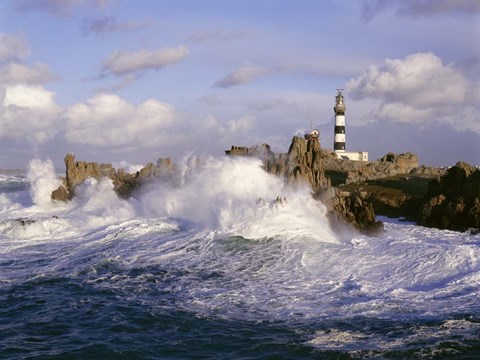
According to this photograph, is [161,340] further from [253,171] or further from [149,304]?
[253,171]

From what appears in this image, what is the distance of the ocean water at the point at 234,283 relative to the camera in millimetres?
11117

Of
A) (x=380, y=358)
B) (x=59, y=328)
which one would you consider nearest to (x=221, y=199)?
(x=59, y=328)

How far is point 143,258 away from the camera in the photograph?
19266 mm

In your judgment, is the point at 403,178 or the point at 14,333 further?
the point at 403,178

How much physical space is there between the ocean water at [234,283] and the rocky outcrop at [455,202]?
131 centimetres

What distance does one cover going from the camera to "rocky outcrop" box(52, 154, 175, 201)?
1492 inches

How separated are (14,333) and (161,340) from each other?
10.3 ft

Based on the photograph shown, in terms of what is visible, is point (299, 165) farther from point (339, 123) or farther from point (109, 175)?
point (339, 123)

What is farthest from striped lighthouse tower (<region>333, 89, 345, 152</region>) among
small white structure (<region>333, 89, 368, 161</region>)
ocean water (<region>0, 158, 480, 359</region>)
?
ocean water (<region>0, 158, 480, 359</region>)

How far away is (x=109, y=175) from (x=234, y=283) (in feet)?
92.8

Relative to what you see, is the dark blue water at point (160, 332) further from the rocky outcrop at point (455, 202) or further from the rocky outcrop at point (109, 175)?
the rocky outcrop at point (109, 175)

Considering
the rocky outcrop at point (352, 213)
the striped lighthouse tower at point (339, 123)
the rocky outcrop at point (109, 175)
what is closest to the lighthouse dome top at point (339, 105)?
the striped lighthouse tower at point (339, 123)

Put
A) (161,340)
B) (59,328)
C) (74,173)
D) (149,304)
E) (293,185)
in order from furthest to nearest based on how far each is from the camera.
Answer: (74,173) → (293,185) → (149,304) → (59,328) → (161,340)

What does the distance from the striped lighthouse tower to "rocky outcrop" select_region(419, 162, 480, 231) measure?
3755 centimetres
